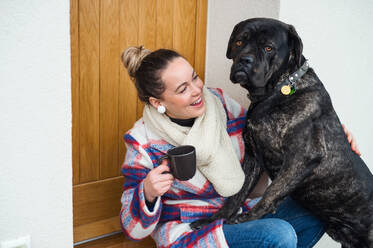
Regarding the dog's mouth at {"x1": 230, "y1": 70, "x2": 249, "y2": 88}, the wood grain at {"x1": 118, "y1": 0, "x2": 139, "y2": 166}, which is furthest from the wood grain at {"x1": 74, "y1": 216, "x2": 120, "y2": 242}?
the dog's mouth at {"x1": 230, "y1": 70, "x2": 249, "y2": 88}

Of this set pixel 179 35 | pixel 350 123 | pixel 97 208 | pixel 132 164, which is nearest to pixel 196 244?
pixel 132 164

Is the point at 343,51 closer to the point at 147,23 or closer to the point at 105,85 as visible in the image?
the point at 147,23

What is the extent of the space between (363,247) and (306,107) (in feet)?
2.44

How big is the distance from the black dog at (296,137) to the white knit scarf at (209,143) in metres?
0.15

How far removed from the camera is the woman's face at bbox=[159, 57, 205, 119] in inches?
67.2

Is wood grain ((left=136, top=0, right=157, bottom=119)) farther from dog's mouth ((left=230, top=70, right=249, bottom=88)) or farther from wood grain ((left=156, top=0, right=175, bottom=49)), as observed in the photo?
dog's mouth ((left=230, top=70, right=249, bottom=88))

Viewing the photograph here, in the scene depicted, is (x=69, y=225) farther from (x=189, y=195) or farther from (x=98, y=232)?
(x=98, y=232)

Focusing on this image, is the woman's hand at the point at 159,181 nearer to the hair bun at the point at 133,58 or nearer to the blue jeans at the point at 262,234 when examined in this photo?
the blue jeans at the point at 262,234

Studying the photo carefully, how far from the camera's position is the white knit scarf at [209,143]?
1714mm

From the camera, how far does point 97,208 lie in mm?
2234

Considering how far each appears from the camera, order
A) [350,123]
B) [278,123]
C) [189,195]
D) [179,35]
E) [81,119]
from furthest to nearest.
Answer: [350,123] < [179,35] < [81,119] < [189,195] < [278,123]

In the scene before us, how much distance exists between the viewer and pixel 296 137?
1.59m

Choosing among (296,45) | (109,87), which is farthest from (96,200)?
(296,45)

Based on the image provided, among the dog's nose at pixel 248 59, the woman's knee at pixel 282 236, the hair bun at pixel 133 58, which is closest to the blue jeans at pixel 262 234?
the woman's knee at pixel 282 236
